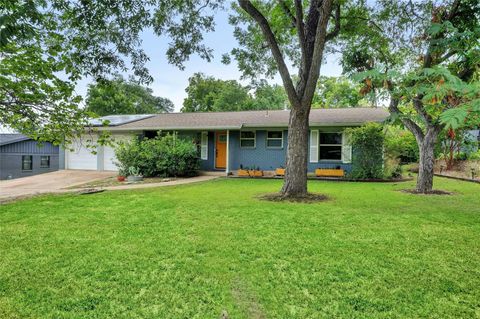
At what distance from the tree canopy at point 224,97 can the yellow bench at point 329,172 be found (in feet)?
63.9

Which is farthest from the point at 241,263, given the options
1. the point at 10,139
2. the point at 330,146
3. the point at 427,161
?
the point at 10,139

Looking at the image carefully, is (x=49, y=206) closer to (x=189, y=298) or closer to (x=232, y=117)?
(x=189, y=298)

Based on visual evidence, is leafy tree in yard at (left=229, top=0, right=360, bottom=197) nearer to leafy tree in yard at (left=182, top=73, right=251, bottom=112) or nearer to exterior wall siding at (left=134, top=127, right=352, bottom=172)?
exterior wall siding at (left=134, top=127, right=352, bottom=172)

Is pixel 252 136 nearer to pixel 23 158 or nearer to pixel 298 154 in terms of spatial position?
pixel 298 154

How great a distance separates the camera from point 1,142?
21.2 metres

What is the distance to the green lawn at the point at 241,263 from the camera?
120 inches

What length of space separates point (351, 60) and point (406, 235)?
712 cm

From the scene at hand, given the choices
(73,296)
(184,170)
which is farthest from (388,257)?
(184,170)

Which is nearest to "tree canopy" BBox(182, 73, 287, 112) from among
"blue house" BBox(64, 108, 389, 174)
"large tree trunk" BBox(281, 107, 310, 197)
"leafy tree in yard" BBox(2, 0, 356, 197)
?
"blue house" BBox(64, 108, 389, 174)

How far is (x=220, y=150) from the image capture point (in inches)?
677

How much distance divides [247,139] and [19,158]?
17.5 metres

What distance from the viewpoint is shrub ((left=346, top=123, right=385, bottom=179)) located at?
13250 millimetres

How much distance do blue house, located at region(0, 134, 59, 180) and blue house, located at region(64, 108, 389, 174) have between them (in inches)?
232

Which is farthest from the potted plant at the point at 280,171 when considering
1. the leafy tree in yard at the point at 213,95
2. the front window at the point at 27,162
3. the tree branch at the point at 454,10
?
the leafy tree in yard at the point at 213,95
